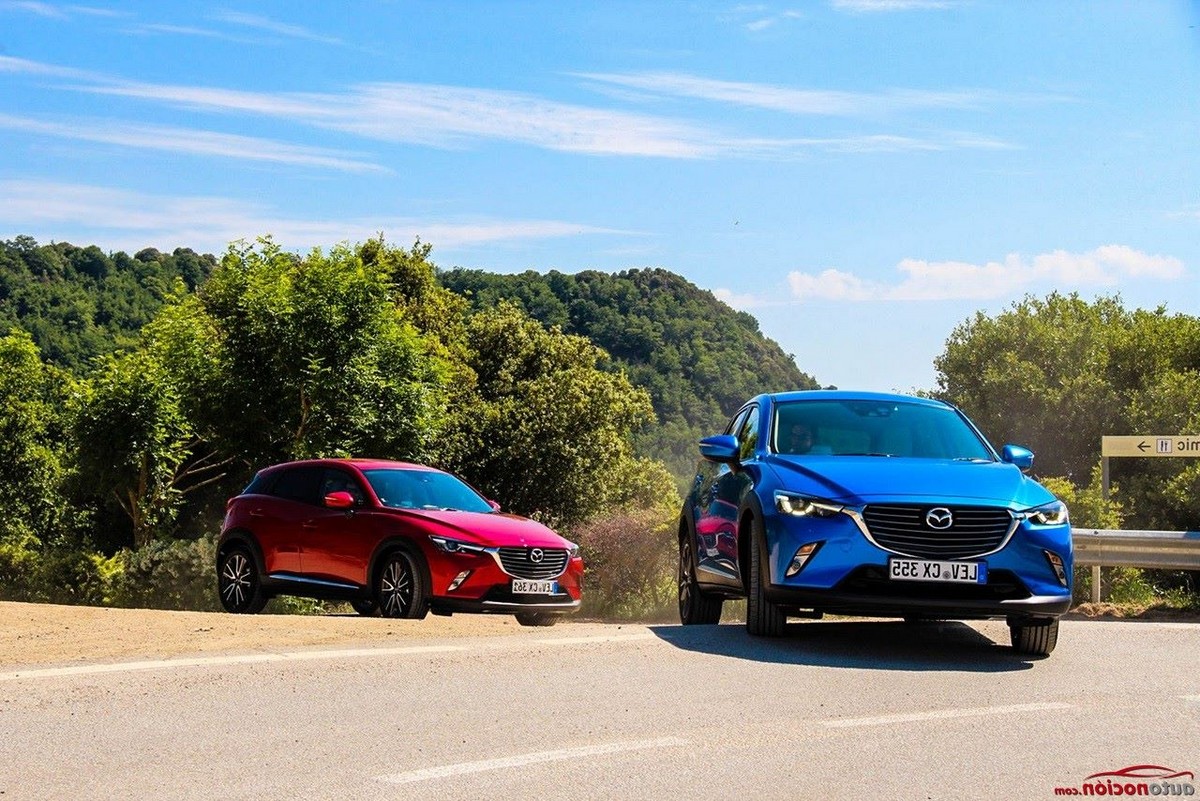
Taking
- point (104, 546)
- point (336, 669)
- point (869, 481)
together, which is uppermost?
point (869, 481)

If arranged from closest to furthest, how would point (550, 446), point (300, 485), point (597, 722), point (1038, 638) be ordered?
point (597, 722) → point (1038, 638) → point (300, 485) → point (550, 446)

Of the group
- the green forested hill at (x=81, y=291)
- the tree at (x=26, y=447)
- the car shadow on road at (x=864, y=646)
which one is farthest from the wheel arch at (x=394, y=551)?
the green forested hill at (x=81, y=291)

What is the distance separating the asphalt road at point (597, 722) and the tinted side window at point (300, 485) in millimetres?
6110

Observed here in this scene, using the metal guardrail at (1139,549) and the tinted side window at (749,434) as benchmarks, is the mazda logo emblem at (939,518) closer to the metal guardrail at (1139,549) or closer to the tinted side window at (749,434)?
the tinted side window at (749,434)

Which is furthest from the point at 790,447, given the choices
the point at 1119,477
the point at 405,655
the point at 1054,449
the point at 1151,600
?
the point at 1054,449

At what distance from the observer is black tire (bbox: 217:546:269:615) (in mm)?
17422

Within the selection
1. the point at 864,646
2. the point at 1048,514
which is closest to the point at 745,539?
the point at 864,646

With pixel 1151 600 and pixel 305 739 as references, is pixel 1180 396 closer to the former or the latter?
pixel 1151 600

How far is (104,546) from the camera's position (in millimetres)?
51688

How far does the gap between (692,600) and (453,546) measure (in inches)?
111

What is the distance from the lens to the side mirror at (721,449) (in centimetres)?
1201

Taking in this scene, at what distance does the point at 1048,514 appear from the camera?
10.8 meters

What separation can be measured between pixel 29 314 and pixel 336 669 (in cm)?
9241

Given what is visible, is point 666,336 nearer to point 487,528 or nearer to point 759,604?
point 487,528
